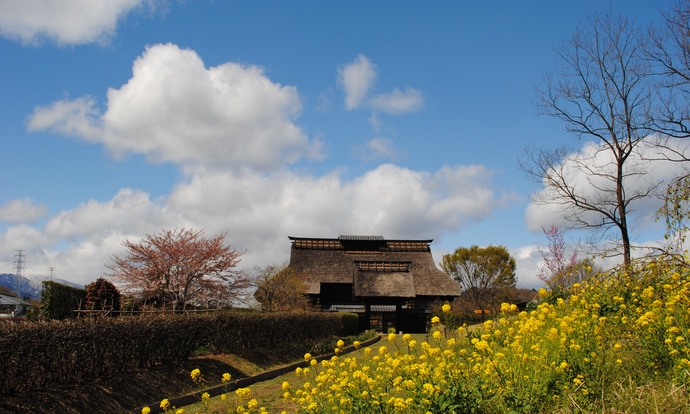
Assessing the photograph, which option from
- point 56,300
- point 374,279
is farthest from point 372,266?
point 56,300

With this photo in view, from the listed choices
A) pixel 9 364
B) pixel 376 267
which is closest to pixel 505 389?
pixel 9 364

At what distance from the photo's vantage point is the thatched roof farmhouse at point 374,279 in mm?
39281

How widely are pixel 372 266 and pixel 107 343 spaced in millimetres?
31386

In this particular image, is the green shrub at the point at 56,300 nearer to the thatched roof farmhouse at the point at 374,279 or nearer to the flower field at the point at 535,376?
the flower field at the point at 535,376

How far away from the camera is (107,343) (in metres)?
11.5

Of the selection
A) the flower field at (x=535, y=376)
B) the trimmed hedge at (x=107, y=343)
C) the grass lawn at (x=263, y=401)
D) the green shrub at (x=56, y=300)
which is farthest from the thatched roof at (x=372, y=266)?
the flower field at (x=535, y=376)

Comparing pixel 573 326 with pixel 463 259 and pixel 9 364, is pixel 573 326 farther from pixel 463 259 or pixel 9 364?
pixel 463 259

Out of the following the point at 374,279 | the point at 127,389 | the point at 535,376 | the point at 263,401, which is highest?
the point at 374,279

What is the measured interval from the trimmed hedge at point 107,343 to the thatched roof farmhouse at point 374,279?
824 inches

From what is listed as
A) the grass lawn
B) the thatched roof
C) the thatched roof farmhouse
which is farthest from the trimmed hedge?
the thatched roof farmhouse

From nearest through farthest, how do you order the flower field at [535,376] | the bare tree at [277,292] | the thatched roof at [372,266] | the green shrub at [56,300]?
the flower field at [535,376], the green shrub at [56,300], the bare tree at [277,292], the thatched roof at [372,266]

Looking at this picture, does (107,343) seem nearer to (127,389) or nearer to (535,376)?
(127,389)

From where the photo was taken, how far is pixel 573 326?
6535mm

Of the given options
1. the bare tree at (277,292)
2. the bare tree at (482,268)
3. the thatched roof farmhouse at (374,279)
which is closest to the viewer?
the bare tree at (277,292)
